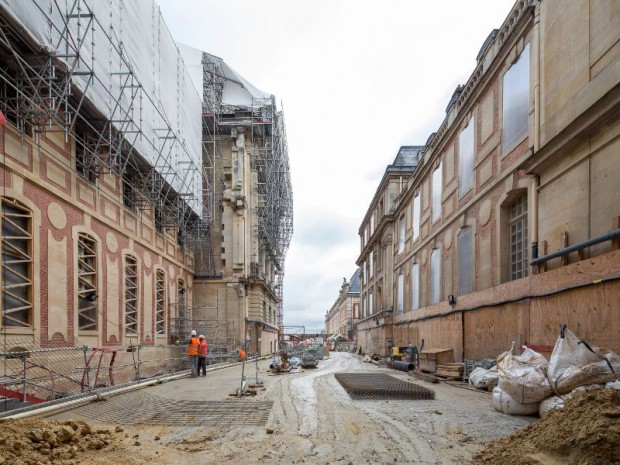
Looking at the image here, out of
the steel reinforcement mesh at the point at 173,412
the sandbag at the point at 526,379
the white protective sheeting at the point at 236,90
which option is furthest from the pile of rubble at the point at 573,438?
the white protective sheeting at the point at 236,90

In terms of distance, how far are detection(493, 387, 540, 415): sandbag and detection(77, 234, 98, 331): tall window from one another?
13.9 m

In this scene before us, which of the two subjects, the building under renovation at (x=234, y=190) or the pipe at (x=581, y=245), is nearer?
the pipe at (x=581, y=245)

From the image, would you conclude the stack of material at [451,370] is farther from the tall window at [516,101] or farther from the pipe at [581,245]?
the tall window at [516,101]

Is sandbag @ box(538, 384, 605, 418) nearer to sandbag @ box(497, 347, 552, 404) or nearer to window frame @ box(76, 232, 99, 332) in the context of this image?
sandbag @ box(497, 347, 552, 404)

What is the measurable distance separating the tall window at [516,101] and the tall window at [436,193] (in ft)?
23.1

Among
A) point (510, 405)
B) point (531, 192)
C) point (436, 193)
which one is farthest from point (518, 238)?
point (436, 193)

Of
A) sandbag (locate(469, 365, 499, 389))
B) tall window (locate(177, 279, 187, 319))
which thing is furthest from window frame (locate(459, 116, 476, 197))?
tall window (locate(177, 279, 187, 319))

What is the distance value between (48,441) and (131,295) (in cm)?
1598

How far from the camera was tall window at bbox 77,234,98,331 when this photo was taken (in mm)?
15734

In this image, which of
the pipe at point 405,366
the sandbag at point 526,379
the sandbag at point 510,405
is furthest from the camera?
the pipe at point 405,366

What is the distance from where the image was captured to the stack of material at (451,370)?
14.0 meters

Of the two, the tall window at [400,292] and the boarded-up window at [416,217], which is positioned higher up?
the boarded-up window at [416,217]

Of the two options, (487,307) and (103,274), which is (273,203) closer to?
(103,274)

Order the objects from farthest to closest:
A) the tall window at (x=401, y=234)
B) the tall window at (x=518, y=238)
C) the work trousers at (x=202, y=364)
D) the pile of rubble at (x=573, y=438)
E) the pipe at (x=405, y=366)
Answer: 1. the tall window at (x=401, y=234)
2. the pipe at (x=405, y=366)
3. the work trousers at (x=202, y=364)
4. the tall window at (x=518, y=238)
5. the pile of rubble at (x=573, y=438)
